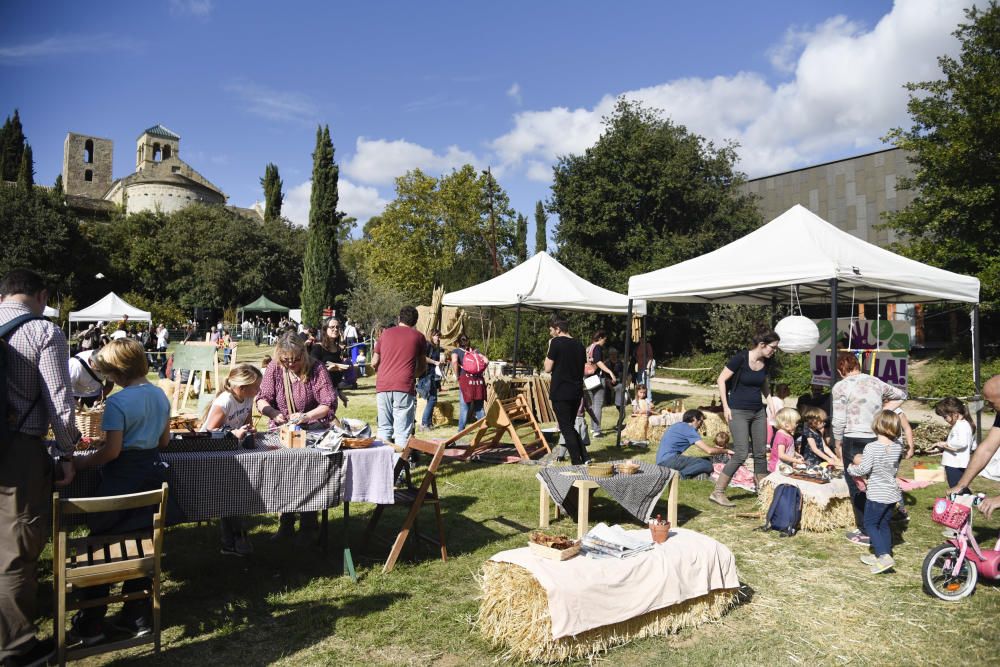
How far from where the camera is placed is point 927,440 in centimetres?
898

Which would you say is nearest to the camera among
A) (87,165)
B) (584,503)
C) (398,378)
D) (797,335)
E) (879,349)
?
(584,503)

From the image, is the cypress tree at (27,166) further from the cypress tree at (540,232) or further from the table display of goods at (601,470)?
the table display of goods at (601,470)

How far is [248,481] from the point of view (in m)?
3.79

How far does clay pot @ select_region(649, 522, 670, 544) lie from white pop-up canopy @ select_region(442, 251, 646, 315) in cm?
740

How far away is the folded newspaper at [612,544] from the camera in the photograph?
11.5 ft

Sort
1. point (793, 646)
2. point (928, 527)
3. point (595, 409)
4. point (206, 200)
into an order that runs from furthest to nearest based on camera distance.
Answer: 1. point (206, 200)
2. point (595, 409)
3. point (928, 527)
4. point (793, 646)

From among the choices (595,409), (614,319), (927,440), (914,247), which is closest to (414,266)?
(614,319)

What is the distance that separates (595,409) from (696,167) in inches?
702

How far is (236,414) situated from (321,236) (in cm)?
3205

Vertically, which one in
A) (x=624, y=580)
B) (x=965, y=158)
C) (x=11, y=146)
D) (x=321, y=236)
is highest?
(x=11, y=146)

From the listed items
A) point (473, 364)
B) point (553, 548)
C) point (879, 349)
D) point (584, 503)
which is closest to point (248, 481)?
point (553, 548)

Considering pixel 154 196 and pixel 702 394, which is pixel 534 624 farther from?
pixel 154 196

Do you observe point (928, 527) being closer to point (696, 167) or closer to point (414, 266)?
point (696, 167)

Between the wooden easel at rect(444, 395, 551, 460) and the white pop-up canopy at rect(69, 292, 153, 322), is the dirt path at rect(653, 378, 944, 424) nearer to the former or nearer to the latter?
the wooden easel at rect(444, 395, 551, 460)
